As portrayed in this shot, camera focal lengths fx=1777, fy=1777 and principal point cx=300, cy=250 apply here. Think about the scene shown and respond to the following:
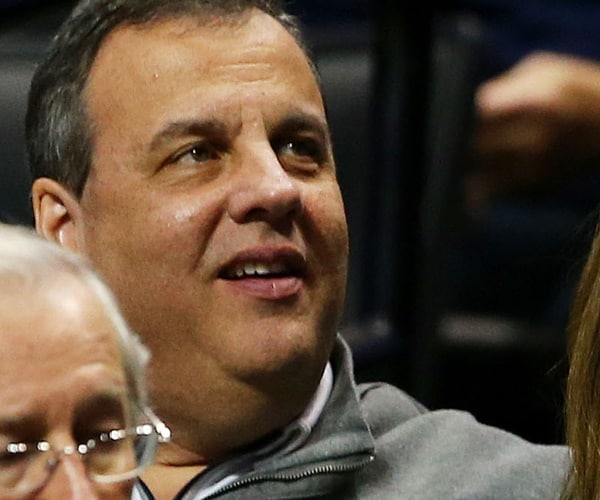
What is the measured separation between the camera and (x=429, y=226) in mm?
2484

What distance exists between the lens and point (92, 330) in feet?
4.17

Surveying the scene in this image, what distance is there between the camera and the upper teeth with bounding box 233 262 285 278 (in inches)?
67.8

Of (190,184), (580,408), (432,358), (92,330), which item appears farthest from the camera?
(432,358)

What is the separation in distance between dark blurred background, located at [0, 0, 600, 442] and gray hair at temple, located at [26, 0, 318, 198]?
550mm

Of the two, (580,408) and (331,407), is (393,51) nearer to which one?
(331,407)

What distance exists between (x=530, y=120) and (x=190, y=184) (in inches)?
37.4

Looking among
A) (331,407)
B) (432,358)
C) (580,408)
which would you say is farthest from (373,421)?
(432,358)

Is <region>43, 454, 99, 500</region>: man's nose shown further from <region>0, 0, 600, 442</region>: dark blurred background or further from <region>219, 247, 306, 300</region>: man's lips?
<region>0, 0, 600, 442</region>: dark blurred background

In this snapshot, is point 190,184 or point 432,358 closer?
point 190,184

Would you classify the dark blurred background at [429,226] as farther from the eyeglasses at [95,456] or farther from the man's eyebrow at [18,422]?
the man's eyebrow at [18,422]

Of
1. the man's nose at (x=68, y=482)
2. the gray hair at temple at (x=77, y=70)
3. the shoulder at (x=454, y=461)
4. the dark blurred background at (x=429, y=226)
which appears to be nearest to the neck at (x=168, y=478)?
the shoulder at (x=454, y=461)

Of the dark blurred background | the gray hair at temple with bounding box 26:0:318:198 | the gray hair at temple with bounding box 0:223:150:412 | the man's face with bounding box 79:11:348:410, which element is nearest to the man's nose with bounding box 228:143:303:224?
the man's face with bounding box 79:11:348:410

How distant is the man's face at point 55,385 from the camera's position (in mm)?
1206

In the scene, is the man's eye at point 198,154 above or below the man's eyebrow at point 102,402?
below
